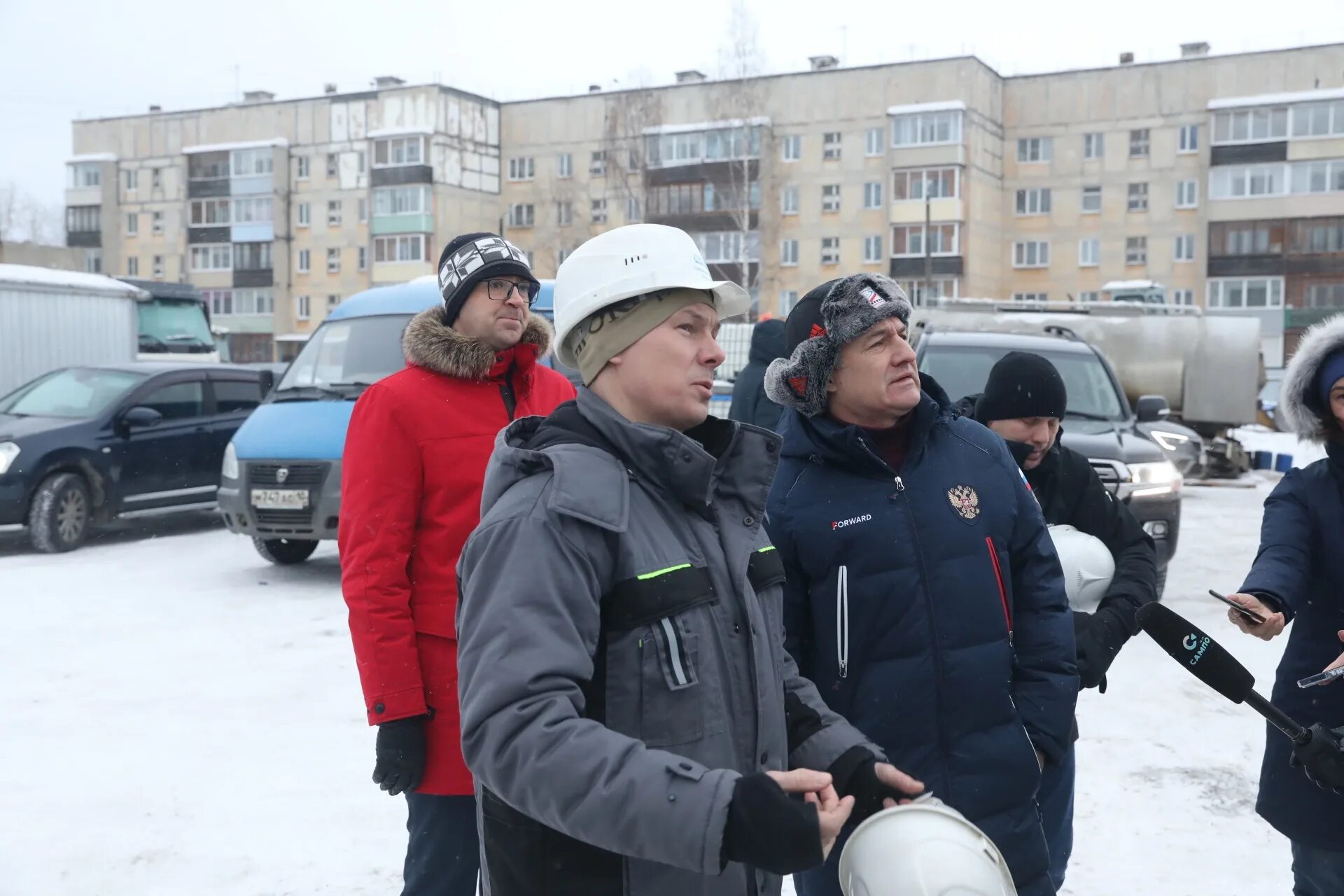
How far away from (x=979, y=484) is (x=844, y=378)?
15.6 inches

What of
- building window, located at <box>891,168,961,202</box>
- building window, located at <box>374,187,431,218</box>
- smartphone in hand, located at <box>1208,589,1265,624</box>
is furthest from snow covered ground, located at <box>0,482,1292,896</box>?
building window, located at <box>374,187,431,218</box>

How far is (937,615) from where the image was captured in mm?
2760

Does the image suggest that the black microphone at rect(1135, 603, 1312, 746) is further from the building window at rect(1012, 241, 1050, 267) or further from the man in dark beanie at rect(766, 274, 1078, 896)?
the building window at rect(1012, 241, 1050, 267)

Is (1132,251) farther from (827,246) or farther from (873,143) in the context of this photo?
(827,246)

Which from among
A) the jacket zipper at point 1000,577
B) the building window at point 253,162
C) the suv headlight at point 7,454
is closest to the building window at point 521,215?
the building window at point 253,162

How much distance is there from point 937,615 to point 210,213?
7329 centimetres

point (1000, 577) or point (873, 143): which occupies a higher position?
point (873, 143)

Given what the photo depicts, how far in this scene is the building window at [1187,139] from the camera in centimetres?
5541

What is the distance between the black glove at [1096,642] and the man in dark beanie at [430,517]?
161 cm

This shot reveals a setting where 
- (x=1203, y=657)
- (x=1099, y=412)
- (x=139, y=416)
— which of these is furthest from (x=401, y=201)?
(x=1203, y=657)

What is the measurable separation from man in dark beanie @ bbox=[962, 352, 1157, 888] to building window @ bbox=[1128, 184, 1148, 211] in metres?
57.1

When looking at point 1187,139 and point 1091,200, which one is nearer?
point 1187,139

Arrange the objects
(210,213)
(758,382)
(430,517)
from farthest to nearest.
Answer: (210,213), (758,382), (430,517)

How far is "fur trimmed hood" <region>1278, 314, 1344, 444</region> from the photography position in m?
3.33
